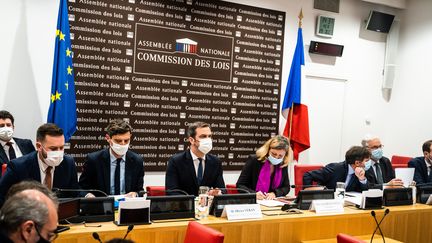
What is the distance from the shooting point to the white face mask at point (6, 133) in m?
4.05

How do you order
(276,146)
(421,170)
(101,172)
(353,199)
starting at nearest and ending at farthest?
(101,172), (353,199), (276,146), (421,170)

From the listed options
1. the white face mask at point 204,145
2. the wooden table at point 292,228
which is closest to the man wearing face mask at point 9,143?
the white face mask at point 204,145

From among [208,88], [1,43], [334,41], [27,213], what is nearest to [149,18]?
[208,88]

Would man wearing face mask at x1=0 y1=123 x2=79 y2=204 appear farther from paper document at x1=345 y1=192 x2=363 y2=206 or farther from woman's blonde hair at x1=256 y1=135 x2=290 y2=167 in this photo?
paper document at x1=345 y1=192 x2=363 y2=206

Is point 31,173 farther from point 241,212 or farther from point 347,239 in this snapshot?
point 347,239

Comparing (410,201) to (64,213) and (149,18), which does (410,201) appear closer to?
(64,213)

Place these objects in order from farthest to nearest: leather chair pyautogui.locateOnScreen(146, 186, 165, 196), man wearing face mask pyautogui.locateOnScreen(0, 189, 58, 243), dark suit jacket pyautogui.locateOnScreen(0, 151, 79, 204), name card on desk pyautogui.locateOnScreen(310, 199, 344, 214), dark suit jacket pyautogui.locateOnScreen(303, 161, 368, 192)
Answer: dark suit jacket pyautogui.locateOnScreen(303, 161, 368, 192), leather chair pyautogui.locateOnScreen(146, 186, 165, 196), name card on desk pyautogui.locateOnScreen(310, 199, 344, 214), dark suit jacket pyautogui.locateOnScreen(0, 151, 79, 204), man wearing face mask pyautogui.locateOnScreen(0, 189, 58, 243)

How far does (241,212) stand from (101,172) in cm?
121

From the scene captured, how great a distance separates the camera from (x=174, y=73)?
5.22 metres

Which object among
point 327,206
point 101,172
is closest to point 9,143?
point 101,172

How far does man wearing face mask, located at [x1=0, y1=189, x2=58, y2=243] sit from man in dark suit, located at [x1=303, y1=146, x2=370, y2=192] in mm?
3045

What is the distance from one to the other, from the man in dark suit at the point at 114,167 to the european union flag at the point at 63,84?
996mm

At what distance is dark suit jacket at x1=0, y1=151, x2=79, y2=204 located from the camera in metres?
2.81

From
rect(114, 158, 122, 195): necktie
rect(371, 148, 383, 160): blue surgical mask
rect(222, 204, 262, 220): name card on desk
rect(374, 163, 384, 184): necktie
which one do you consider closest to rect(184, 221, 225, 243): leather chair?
rect(222, 204, 262, 220): name card on desk
